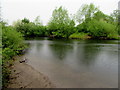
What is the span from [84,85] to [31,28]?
45.3m

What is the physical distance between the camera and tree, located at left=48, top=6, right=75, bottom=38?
134 feet

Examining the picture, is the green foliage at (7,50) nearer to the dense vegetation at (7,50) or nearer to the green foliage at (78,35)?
the dense vegetation at (7,50)

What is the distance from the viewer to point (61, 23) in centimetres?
4234

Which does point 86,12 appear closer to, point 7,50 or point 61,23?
point 61,23

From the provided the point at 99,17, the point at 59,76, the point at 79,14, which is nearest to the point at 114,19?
the point at 99,17

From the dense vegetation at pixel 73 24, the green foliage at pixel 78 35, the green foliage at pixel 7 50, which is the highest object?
the dense vegetation at pixel 73 24

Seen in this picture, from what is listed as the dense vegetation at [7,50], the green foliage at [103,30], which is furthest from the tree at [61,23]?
the dense vegetation at [7,50]

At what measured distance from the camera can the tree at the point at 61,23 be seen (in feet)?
134

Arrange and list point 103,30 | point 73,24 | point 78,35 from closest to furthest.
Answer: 1. point 103,30
2. point 78,35
3. point 73,24

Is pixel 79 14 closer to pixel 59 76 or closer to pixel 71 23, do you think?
pixel 71 23

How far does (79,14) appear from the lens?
141 feet

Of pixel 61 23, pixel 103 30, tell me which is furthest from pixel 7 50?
pixel 61 23

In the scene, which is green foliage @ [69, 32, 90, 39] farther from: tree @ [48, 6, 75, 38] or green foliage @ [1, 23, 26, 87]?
green foliage @ [1, 23, 26, 87]

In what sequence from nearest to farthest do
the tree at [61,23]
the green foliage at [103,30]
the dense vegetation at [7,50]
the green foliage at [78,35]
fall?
the dense vegetation at [7,50] < the green foliage at [103,30] < the green foliage at [78,35] < the tree at [61,23]
